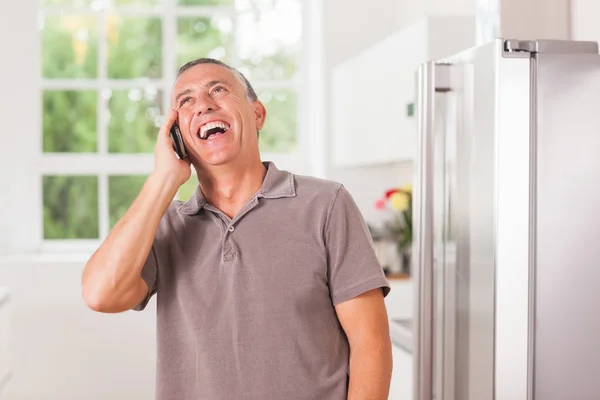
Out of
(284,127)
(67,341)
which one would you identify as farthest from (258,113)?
(284,127)

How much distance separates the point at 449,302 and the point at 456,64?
0.54 metres

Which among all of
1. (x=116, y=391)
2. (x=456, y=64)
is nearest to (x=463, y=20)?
(x=456, y=64)

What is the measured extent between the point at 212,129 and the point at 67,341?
10.9ft

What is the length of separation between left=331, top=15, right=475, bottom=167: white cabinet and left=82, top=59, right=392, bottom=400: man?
1231 mm

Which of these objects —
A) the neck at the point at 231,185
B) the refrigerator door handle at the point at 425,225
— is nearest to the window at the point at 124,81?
the refrigerator door handle at the point at 425,225

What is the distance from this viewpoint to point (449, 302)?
203 cm

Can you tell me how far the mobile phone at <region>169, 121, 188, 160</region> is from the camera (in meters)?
1.60

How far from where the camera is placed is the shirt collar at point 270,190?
1.57 metres

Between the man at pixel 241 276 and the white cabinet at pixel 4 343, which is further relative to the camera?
the white cabinet at pixel 4 343

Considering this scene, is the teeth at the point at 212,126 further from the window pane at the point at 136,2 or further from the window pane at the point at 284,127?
the window pane at the point at 136,2

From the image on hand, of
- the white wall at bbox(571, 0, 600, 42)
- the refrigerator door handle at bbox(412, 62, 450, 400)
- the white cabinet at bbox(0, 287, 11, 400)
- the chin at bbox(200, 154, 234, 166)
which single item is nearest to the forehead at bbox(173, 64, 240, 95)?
the chin at bbox(200, 154, 234, 166)

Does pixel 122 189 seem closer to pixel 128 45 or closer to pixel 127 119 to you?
pixel 127 119

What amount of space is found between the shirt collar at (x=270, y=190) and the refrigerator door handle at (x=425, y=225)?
556 millimetres

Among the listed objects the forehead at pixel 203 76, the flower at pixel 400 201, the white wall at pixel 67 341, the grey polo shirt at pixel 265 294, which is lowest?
the white wall at pixel 67 341
